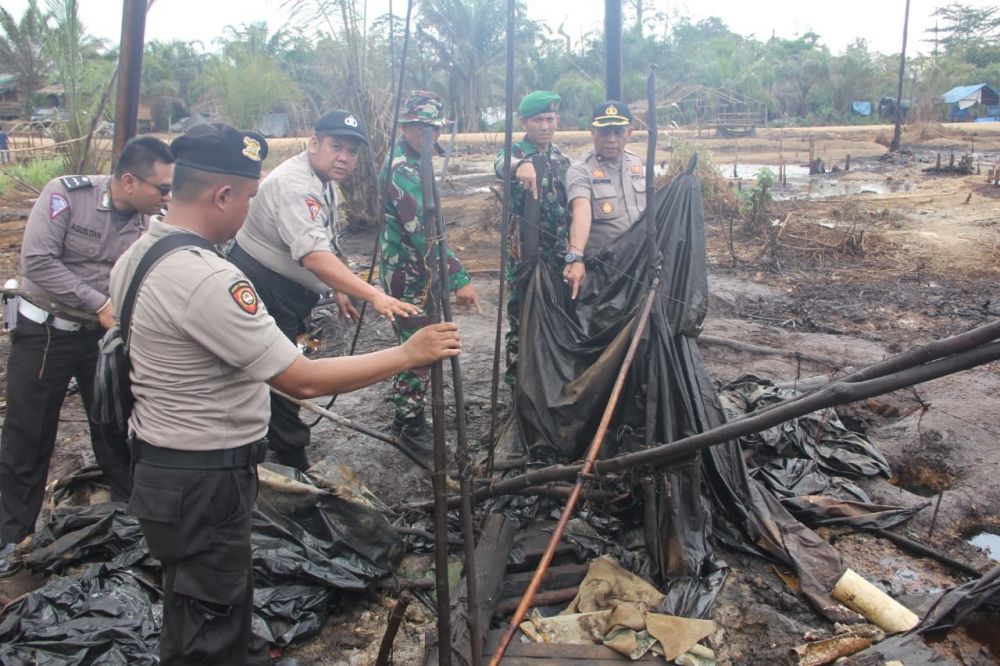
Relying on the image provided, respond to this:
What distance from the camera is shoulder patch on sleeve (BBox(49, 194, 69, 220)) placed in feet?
10.1

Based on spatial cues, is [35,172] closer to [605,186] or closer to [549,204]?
[549,204]

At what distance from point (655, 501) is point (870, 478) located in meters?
1.54

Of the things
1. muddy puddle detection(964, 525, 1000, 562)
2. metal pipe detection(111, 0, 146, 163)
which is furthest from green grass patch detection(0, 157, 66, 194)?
muddy puddle detection(964, 525, 1000, 562)

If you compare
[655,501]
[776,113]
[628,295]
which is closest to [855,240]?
[628,295]

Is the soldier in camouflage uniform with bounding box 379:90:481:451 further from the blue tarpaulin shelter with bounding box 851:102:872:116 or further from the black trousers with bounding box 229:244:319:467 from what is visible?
the blue tarpaulin shelter with bounding box 851:102:872:116

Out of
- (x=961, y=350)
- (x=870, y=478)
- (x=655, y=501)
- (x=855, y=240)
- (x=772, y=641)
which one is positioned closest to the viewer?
(x=961, y=350)

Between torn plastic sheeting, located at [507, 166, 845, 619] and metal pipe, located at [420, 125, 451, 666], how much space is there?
37.5 inches

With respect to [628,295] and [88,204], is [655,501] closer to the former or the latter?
[628,295]

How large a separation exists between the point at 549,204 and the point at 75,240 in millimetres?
2551

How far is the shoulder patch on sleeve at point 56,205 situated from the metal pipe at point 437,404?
205 cm

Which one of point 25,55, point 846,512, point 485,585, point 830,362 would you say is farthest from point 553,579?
point 25,55

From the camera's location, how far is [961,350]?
5.22ft

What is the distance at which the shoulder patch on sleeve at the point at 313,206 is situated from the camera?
130 inches

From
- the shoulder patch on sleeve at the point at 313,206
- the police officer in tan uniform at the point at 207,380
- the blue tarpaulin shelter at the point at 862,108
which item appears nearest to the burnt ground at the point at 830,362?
the police officer in tan uniform at the point at 207,380
